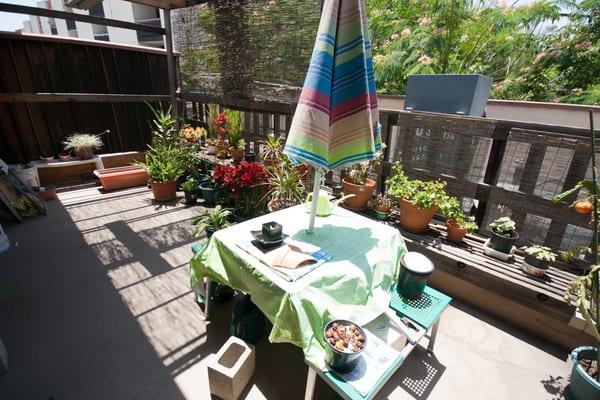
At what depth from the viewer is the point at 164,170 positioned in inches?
170

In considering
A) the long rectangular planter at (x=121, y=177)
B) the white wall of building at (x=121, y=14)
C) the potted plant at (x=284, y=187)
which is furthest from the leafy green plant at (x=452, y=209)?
the white wall of building at (x=121, y=14)

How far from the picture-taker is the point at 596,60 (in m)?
7.61

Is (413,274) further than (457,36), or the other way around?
(457,36)

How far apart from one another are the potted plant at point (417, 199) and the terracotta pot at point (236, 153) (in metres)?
2.52

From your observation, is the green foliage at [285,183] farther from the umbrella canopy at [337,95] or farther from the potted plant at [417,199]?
the umbrella canopy at [337,95]

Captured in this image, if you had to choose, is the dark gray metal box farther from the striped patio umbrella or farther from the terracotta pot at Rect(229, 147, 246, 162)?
the terracotta pot at Rect(229, 147, 246, 162)

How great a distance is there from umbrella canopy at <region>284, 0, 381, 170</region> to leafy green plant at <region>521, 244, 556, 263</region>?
179 centimetres

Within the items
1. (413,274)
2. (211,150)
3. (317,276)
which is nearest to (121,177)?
(211,150)

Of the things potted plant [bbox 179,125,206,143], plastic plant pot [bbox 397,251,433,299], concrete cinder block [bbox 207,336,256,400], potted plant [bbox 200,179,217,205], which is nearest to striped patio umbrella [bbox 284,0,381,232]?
plastic plant pot [bbox 397,251,433,299]

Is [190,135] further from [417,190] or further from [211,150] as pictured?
[417,190]

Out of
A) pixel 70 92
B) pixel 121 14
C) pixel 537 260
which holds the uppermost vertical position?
pixel 121 14

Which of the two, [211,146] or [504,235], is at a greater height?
[211,146]

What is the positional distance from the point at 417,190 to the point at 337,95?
5.55 ft

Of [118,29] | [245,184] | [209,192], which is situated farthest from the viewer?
[118,29]
